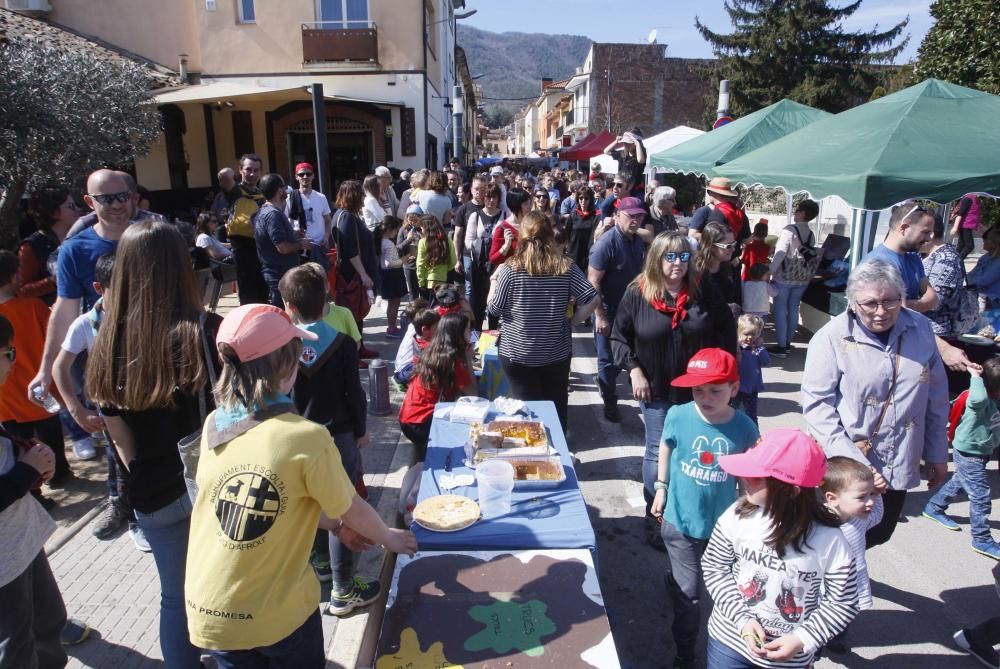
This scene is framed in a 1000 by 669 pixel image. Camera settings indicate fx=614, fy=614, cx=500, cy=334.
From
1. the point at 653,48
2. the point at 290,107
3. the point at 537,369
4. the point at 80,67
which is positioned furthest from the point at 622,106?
the point at 537,369

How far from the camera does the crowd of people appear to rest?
5.99 feet

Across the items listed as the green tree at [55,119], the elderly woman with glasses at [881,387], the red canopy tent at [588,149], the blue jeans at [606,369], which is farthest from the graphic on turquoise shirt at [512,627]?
the red canopy tent at [588,149]

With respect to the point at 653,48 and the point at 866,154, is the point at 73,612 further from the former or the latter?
the point at 653,48

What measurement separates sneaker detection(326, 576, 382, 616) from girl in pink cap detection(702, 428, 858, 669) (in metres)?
1.82

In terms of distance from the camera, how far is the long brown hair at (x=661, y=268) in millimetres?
3533

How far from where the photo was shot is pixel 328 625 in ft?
9.86

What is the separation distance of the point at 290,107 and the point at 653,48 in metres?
34.2

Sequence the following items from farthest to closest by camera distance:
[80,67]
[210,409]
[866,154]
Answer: [80,67], [866,154], [210,409]

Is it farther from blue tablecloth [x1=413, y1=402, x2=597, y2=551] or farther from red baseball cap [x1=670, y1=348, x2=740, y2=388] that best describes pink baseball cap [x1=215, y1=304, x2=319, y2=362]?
red baseball cap [x1=670, y1=348, x2=740, y2=388]

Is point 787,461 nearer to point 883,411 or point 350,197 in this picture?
point 883,411

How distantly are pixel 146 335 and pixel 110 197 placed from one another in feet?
5.13

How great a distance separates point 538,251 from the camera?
4066 mm

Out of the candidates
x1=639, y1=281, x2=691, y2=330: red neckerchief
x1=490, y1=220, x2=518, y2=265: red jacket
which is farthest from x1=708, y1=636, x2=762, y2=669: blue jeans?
x1=490, y1=220, x2=518, y2=265: red jacket

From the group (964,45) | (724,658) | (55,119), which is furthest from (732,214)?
(964,45)
